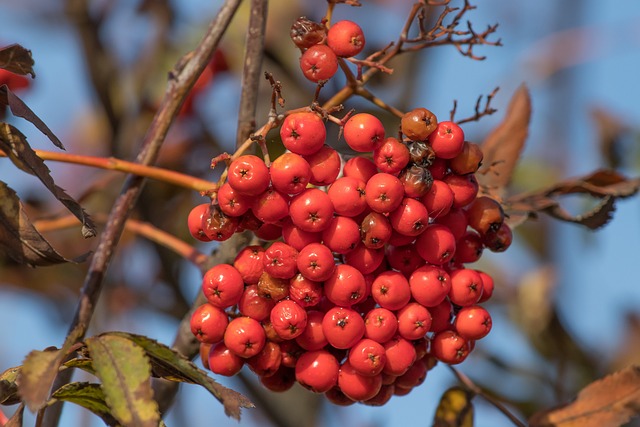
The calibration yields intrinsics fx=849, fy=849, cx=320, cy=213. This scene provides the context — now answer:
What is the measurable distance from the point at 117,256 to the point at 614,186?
1.41 m

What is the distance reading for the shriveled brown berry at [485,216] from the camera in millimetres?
1112

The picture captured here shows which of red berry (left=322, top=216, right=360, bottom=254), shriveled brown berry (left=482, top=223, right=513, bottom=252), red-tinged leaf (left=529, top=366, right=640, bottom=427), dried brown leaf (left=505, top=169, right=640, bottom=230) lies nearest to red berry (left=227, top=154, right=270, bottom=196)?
red berry (left=322, top=216, right=360, bottom=254)

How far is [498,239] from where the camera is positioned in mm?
1128

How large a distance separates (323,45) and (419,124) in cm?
16

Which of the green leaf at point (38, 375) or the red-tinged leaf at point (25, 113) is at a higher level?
the red-tinged leaf at point (25, 113)

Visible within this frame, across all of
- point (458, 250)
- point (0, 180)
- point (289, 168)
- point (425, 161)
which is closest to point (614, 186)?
point (458, 250)

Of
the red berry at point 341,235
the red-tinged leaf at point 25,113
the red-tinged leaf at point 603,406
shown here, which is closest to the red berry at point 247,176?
the red berry at point 341,235

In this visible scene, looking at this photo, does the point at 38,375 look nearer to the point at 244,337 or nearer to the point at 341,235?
the point at 244,337

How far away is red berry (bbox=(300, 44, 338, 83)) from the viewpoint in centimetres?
102

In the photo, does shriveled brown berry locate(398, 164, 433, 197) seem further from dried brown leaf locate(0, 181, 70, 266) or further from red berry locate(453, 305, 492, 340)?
dried brown leaf locate(0, 181, 70, 266)

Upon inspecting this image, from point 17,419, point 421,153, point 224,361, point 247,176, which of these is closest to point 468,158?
point 421,153

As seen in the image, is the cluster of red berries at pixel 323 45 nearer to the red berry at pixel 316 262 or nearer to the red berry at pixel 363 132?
the red berry at pixel 363 132

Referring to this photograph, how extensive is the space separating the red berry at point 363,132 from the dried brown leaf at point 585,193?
1.35 ft

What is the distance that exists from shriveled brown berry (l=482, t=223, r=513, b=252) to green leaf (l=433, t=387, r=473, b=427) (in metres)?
0.31
